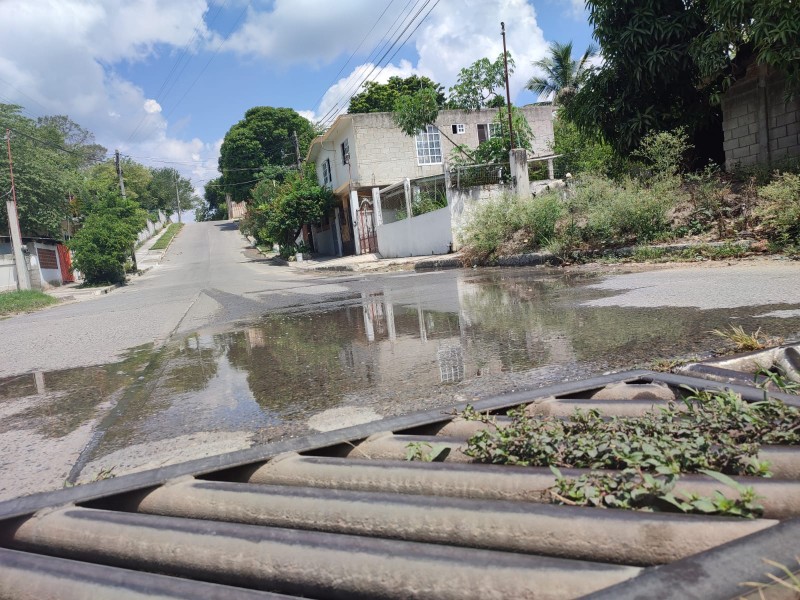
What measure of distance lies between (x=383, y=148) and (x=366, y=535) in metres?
27.4

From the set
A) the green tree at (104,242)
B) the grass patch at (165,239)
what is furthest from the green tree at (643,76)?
the grass patch at (165,239)

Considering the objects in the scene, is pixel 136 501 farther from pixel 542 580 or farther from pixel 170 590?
pixel 542 580

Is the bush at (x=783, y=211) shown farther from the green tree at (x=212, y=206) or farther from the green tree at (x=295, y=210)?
the green tree at (x=212, y=206)

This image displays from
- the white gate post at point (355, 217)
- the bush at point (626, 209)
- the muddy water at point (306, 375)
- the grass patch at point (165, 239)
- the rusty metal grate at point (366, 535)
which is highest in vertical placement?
the grass patch at point (165, 239)

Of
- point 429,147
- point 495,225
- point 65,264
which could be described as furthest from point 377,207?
point 65,264

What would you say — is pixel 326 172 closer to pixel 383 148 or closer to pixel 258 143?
pixel 383 148

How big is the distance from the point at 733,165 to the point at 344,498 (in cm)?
1417

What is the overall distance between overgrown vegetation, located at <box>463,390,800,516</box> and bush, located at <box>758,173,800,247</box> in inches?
313

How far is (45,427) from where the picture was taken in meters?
3.68

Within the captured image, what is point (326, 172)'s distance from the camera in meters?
34.3

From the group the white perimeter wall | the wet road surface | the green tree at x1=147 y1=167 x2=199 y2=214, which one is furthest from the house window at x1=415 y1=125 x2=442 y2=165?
the green tree at x1=147 y1=167 x2=199 y2=214

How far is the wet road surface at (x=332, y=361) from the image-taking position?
10.4ft

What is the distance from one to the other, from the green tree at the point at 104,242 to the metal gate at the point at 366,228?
11413 mm

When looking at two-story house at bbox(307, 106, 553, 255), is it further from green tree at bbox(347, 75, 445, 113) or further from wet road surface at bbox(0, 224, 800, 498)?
wet road surface at bbox(0, 224, 800, 498)
